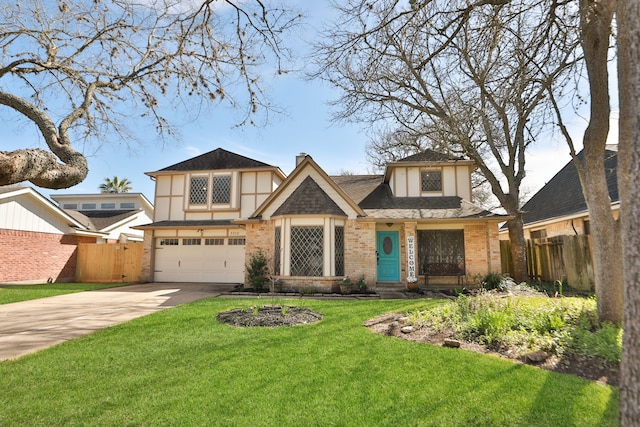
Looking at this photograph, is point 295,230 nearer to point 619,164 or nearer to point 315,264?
point 315,264

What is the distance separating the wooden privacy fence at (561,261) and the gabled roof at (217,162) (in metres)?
13.2

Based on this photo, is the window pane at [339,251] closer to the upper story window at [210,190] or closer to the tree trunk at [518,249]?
the tree trunk at [518,249]

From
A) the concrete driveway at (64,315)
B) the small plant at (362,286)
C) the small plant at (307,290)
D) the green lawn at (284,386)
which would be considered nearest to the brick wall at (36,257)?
the concrete driveway at (64,315)

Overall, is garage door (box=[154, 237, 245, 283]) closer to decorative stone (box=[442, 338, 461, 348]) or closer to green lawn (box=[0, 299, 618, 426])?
green lawn (box=[0, 299, 618, 426])

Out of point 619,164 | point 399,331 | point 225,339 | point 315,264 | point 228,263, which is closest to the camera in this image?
point 619,164

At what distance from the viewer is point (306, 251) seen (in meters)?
12.6

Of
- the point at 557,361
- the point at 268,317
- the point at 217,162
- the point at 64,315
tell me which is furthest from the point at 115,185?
the point at 557,361

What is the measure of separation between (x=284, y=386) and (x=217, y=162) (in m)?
15.9

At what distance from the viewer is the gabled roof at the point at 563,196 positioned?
1323 cm

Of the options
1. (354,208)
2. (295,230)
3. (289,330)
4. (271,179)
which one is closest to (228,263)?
(271,179)

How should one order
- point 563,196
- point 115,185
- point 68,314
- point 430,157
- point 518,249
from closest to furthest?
point 68,314, point 518,249, point 563,196, point 430,157, point 115,185

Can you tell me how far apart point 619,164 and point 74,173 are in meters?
7.09

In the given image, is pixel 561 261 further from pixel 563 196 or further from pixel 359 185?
pixel 359 185

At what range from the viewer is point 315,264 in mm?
12523
